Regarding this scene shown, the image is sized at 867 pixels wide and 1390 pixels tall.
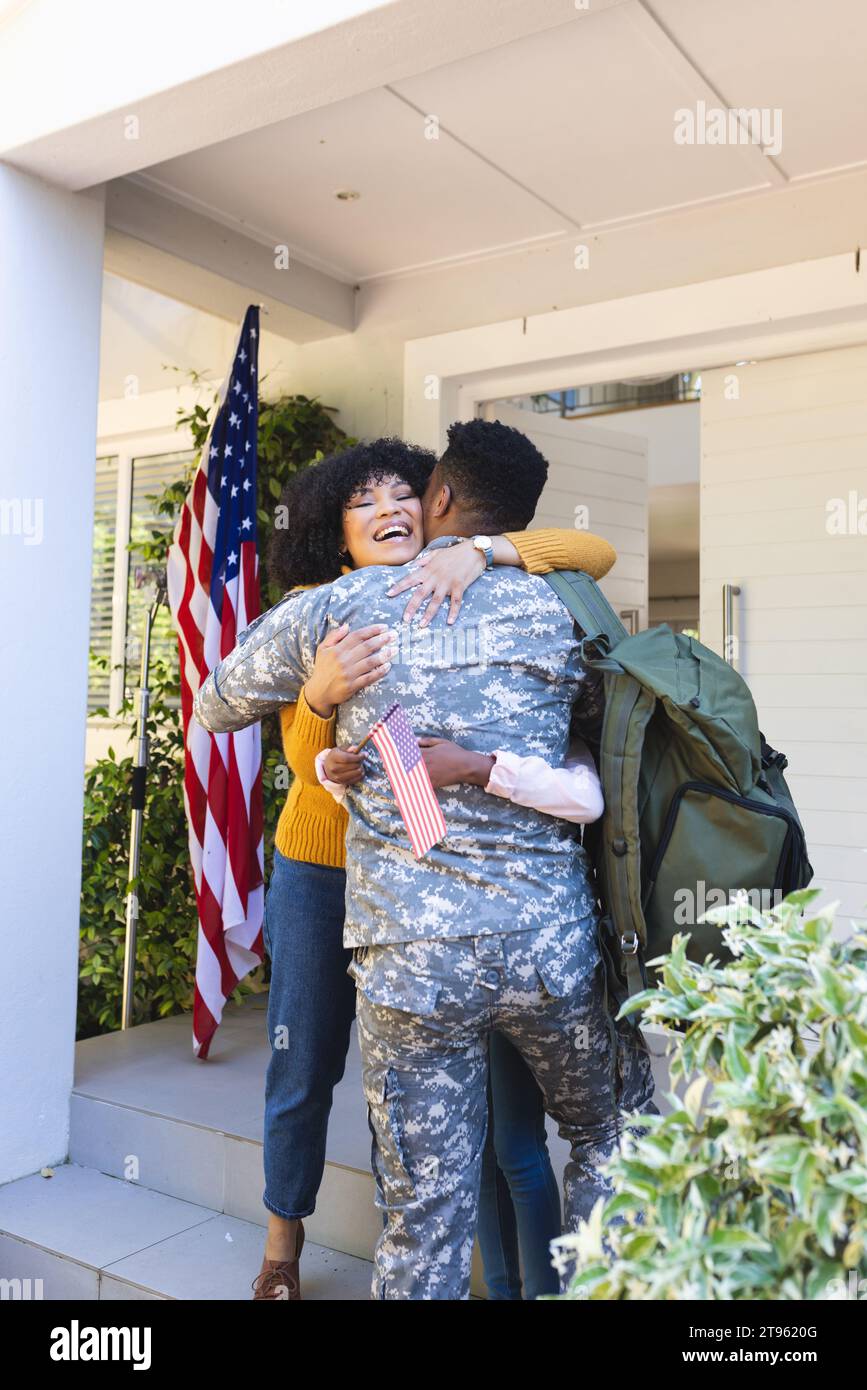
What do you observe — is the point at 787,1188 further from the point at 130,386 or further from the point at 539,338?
the point at 130,386

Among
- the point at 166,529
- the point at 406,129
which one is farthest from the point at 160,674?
the point at 406,129

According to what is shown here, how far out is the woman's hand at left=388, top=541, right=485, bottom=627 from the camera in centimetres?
158

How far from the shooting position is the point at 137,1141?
9.78 ft

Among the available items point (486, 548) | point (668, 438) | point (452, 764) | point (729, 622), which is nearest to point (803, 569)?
point (729, 622)

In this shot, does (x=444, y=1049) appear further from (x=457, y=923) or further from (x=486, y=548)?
(x=486, y=548)

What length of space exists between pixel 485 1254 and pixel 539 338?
282 cm

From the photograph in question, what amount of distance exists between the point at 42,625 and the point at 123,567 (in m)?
2.31

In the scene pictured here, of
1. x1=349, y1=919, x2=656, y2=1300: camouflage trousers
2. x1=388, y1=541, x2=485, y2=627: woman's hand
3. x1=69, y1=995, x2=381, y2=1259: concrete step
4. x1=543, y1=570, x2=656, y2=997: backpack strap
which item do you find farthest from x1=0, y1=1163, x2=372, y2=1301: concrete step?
x1=388, y1=541, x2=485, y2=627: woman's hand

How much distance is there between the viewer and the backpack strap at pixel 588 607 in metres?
1.66

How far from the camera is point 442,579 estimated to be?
1.59 meters

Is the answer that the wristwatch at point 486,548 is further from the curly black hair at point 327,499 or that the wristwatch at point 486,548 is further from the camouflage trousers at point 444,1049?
the camouflage trousers at point 444,1049

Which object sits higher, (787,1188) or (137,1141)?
(787,1188)

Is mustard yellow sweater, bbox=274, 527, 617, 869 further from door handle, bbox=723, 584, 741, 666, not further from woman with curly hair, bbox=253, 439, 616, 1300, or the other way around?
door handle, bbox=723, 584, 741, 666

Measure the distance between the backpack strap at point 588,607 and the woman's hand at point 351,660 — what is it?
280 millimetres
